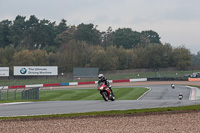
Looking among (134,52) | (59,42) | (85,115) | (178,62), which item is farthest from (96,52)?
(85,115)

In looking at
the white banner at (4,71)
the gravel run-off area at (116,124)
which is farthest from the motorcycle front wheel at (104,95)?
the white banner at (4,71)

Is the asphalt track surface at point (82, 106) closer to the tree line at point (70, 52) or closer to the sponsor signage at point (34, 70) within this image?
the sponsor signage at point (34, 70)

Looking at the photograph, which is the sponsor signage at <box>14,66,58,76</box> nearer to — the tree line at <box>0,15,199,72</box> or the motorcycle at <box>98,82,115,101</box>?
the tree line at <box>0,15,199,72</box>

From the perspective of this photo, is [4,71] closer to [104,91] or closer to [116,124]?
[104,91]

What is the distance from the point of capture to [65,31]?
136750 mm

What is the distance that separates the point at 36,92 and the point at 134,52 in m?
72.3

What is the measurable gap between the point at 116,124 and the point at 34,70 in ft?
211

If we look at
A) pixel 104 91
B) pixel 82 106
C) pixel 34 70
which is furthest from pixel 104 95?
pixel 34 70

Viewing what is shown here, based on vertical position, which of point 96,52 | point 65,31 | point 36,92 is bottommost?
point 36,92

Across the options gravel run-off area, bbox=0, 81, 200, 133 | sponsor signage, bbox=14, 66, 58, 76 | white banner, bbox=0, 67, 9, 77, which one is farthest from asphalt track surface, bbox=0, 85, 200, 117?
white banner, bbox=0, 67, 9, 77

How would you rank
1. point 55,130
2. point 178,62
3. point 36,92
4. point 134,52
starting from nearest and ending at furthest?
point 55,130 < point 36,92 < point 178,62 < point 134,52

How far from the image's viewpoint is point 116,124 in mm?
13367

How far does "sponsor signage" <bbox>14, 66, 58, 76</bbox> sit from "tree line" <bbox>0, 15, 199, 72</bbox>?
44.1 ft

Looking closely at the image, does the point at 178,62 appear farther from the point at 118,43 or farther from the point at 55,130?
the point at 55,130
